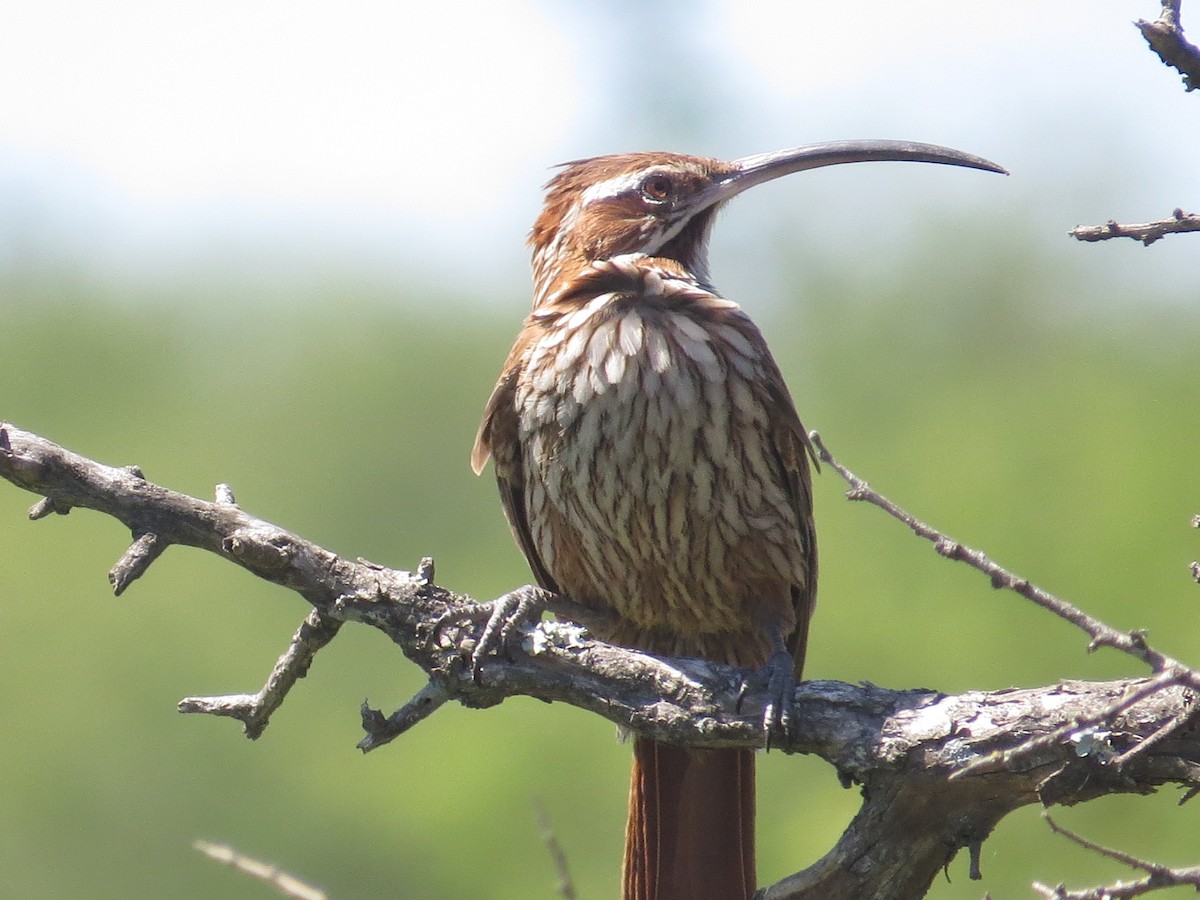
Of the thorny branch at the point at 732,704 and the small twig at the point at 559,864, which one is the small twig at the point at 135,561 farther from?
the small twig at the point at 559,864

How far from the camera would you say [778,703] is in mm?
3801

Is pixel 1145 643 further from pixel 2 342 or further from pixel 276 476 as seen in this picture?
pixel 2 342

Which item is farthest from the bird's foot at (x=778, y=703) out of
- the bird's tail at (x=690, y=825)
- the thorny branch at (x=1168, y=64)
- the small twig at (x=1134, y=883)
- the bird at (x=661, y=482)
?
the thorny branch at (x=1168, y=64)

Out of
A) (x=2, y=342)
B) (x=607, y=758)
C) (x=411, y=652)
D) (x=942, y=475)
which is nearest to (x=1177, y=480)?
(x=942, y=475)

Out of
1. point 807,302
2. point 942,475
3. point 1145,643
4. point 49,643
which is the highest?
point 807,302

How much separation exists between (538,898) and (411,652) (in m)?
6.66

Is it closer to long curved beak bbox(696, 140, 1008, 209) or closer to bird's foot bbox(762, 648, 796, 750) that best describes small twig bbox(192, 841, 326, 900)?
bird's foot bbox(762, 648, 796, 750)

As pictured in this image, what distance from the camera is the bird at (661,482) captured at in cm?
448

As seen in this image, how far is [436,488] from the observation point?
1517cm

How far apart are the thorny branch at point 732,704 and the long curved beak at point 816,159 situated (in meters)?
1.93

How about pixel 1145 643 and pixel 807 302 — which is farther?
pixel 807 302

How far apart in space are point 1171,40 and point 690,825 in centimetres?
284

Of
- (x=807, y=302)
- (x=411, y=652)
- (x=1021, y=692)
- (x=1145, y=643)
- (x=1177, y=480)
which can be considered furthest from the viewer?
(x=807, y=302)

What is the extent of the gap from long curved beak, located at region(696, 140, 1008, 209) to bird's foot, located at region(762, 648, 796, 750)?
6.29 feet
